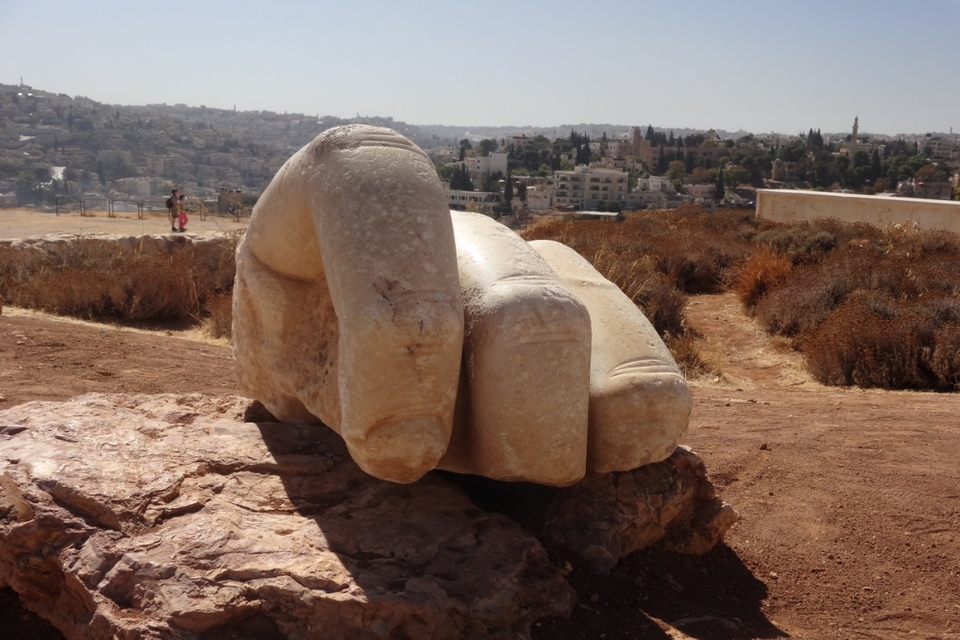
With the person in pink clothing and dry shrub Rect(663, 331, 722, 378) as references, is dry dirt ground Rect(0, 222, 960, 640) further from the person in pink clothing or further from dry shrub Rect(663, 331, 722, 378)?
the person in pink clothing

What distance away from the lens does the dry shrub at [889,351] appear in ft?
25.0

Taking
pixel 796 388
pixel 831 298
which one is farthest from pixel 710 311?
pixel 796 388

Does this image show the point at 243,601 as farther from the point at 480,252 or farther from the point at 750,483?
the point at 750,483

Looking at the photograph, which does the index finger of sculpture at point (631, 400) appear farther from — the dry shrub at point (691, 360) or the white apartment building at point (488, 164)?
the white apartment building at point (488, 164)

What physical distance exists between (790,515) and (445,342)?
227 cm

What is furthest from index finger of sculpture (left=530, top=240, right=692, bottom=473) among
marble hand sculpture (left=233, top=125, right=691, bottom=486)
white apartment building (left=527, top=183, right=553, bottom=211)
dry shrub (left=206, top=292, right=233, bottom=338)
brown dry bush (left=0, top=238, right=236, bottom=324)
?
white apartment building (left=527, top=183, right=553, bottom=211)

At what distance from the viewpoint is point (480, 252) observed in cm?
312

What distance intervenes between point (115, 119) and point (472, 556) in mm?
94258

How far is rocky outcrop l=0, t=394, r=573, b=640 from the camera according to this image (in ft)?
8.23

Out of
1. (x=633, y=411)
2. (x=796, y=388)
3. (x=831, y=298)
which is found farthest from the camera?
(x=831, y=298)

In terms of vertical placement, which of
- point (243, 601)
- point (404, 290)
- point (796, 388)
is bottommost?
point (796, 388)

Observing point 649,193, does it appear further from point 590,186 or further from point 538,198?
point 538,198

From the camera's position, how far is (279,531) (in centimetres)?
287

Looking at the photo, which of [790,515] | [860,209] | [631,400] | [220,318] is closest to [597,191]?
[860,209]
